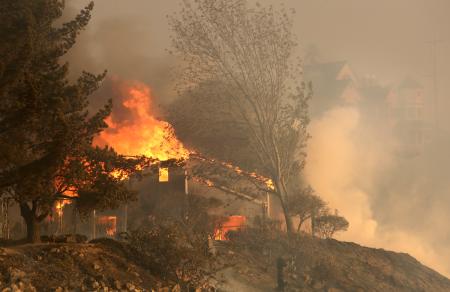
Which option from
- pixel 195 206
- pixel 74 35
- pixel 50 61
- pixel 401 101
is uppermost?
pixel 401 101

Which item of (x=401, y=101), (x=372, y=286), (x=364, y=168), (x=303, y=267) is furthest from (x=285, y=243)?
(x=401, y=101)

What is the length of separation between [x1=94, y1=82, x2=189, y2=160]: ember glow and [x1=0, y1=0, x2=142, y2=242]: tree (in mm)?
16087

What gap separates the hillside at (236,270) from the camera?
15992mm

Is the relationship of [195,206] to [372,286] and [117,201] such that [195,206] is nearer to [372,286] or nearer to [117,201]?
[372,286]

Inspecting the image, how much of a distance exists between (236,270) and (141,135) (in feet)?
53.3

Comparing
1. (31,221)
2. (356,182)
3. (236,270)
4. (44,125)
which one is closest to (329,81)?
(356,182)

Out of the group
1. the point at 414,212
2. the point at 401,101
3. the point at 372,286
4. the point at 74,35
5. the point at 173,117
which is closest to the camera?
the point at 74,35

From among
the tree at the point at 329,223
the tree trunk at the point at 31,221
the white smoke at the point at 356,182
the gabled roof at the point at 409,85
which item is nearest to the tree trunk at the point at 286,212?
the tree at the point at 329,223

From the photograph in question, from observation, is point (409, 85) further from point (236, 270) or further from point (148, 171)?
point (236, 270)

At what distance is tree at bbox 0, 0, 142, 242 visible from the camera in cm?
1602

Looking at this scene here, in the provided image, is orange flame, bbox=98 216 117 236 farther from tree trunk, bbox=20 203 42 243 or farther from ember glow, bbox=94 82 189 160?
tree trunk, bbox=20 203 42 243

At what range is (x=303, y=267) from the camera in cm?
2730

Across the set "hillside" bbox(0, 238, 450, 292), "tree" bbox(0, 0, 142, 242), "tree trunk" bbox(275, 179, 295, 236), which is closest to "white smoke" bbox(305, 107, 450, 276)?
"tree trunk" bbox(275, 179, 295, 236)

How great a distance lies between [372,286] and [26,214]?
51.7ft
